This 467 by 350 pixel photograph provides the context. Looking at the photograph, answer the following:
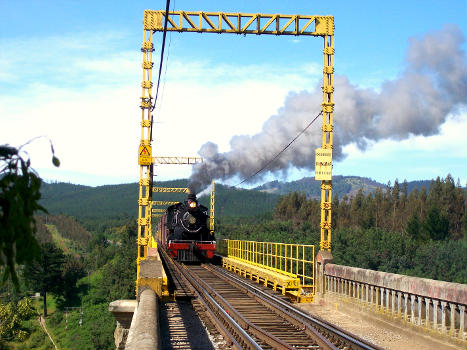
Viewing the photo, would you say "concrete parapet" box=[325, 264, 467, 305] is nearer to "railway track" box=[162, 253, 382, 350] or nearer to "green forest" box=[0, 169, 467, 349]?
"railway track" box=[162, 253, 382, 350]

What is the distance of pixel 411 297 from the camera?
32.6ft

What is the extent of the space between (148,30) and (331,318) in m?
13.5

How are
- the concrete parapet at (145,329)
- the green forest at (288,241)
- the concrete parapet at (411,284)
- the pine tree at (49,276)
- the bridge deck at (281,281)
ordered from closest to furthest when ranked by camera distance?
the concrete parapet at (145,329)
the concrete parapet at (411,284)
the bridge deck at (281,281)
the green forest at (288,241)
the pine tree at (49,276)

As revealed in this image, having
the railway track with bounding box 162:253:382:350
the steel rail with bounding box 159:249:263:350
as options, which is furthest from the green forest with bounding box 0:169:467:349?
the railway track with bounding box 162:253:382:350

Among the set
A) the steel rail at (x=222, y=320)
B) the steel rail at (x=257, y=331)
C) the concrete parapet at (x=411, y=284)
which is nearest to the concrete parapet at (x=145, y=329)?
the steel rail at (x=222, y=320)

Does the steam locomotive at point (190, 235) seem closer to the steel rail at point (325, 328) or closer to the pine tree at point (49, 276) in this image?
the steel rail at point (325, 328)

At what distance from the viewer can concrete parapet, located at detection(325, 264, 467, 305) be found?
331 inches

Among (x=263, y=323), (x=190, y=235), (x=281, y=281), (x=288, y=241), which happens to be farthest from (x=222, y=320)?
(x=288, y=241)

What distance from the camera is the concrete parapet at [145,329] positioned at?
686cm

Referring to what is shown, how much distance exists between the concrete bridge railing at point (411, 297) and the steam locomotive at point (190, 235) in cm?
1640

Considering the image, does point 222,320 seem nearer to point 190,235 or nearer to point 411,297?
point 411,297

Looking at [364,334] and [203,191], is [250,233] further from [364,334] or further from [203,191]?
[364,334]

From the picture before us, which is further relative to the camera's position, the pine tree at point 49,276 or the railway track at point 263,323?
the pine tree at point 49,276

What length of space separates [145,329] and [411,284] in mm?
4841
